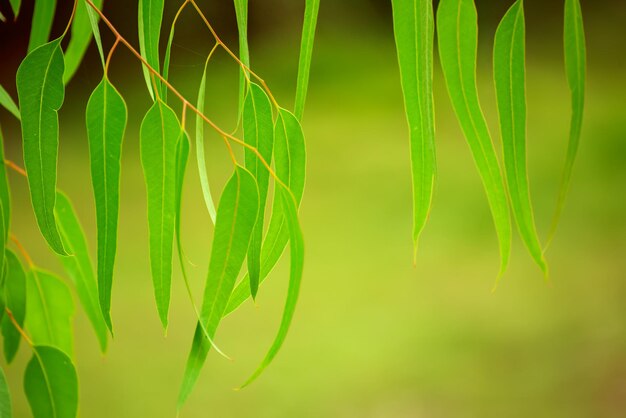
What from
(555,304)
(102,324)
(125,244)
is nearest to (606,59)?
(555,304)

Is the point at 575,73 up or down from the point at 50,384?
up

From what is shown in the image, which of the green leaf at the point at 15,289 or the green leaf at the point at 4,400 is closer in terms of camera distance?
the green leaf at the point at 4,400

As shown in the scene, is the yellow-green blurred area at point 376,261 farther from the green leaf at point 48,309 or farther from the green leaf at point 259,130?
the green leaf at point 259,130

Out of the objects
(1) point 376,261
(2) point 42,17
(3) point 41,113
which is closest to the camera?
(3) point 41,113

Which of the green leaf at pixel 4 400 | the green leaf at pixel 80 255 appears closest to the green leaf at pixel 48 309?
the green leaf at pixel 80 255

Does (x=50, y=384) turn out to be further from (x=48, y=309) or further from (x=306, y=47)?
(x=306, y=47)

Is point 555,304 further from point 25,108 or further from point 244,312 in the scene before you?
point 25,108

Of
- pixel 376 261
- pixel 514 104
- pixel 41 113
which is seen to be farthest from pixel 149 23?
pixel 376 261

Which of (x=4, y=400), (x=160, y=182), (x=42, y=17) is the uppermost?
(x=42, y=17)
